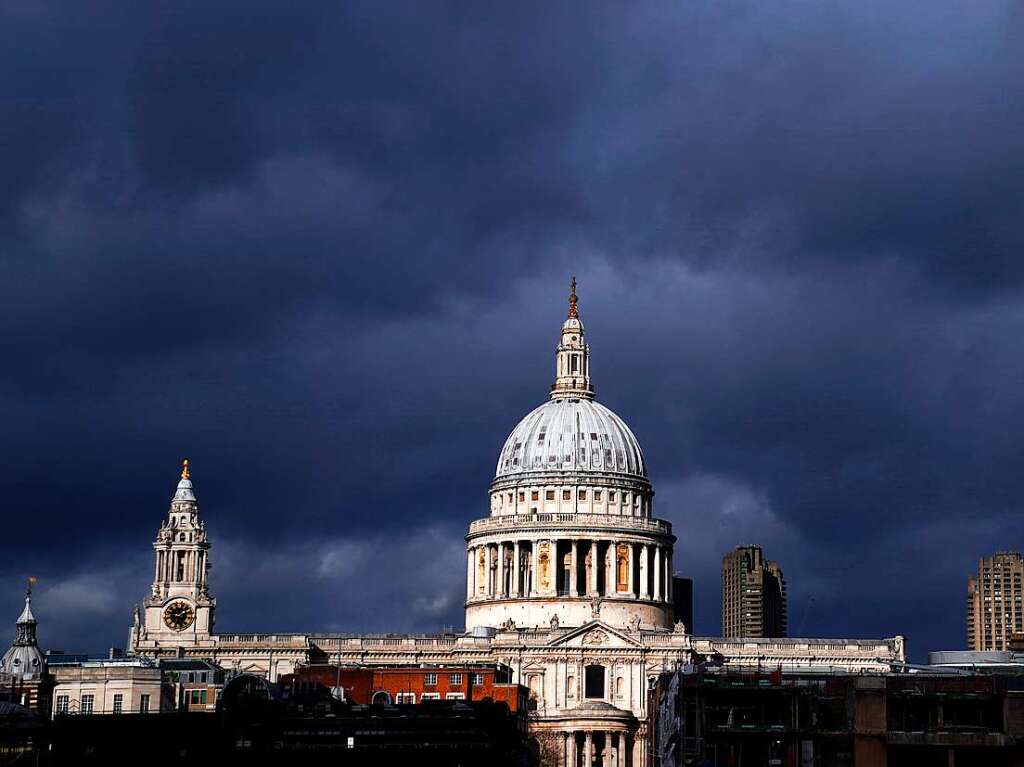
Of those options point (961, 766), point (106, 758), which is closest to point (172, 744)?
point (106, 758)

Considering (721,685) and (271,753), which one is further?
(721,685)

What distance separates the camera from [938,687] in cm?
19712

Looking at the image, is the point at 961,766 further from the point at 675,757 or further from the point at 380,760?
the point at 380,760

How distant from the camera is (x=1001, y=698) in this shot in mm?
191125

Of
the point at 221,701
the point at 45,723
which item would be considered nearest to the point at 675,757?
the point at 221,701

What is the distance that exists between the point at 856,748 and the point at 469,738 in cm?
2810

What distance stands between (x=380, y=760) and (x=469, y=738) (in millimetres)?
6778

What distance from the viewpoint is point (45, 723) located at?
19300cm

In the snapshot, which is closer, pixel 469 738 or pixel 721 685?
pixel 469 738

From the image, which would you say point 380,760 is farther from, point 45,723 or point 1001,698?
point 1001,698

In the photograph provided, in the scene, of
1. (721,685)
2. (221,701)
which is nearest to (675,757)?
(721,685)

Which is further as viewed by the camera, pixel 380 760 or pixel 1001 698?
pixel 1001 698

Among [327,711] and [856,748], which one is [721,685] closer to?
[856,748]

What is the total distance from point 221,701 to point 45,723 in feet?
41.9
